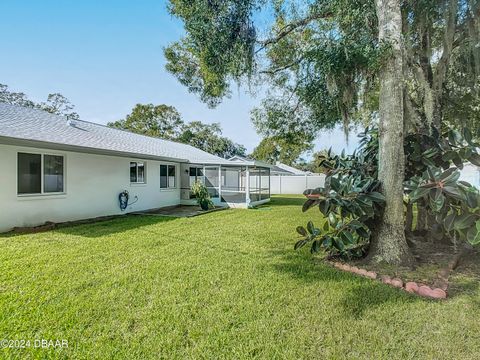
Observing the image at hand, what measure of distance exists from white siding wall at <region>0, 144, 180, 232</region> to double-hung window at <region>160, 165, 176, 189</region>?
41 cm

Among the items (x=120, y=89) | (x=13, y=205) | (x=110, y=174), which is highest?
(x=120, y=89)

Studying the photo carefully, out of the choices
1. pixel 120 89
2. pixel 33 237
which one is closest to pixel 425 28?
pixel 33 237

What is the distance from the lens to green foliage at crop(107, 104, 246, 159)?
35656mm

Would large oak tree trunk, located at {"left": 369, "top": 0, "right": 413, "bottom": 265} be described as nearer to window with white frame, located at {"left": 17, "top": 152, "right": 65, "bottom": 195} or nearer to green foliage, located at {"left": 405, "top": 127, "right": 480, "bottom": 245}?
green foliage, located at {"left": 405, "top": 127, "right": 480, "bottom": 245}

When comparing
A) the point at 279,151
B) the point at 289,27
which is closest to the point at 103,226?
the point at 289,27

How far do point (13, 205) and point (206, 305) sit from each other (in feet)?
24.0

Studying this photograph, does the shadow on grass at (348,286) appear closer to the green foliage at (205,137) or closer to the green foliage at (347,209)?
the green foliage at (347,209)

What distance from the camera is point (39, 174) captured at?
8.29 meters

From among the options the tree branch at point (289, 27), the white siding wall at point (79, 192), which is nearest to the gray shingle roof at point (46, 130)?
the white siding wall at point (79, 192)

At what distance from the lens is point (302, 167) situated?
2039 inches

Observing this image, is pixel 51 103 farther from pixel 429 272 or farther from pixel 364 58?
pixel 429 272

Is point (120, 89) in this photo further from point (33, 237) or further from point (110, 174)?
point (33, 237)

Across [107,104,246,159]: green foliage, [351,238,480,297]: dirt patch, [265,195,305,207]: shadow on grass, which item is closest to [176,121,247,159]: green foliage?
[107,104,246,159]: green foliage

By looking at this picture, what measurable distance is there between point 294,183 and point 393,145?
2243cm
